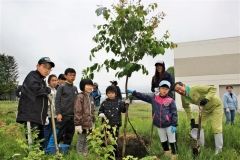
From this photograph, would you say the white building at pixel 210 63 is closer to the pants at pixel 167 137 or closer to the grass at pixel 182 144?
the grass at pixel 182 144

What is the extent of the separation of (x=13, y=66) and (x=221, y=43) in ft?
166

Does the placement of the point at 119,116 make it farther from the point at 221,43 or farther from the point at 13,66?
the point at 13,66

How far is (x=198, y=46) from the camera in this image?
40.5m

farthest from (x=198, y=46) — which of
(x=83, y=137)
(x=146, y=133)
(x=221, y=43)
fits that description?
(x=83, y=137)

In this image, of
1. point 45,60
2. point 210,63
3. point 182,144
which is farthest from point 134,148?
point 210,63

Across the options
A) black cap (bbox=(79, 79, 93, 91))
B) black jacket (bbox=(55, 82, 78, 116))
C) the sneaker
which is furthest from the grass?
black cap (bbox=(79, 79, 93, 91))

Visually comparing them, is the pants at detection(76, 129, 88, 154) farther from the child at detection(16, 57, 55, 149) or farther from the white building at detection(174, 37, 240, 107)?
the white building at detection(174, 37, 240, 107)

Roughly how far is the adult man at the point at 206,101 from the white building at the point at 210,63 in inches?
1246

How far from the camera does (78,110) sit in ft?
23.3

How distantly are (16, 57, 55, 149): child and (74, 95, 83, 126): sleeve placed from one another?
0.88 m

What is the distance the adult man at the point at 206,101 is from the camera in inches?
283

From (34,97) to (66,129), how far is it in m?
1.78

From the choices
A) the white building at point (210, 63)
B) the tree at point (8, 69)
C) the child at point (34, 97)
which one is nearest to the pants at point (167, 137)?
the child at point (34, 97)

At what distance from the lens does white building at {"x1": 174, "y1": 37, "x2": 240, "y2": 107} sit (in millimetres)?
38750
